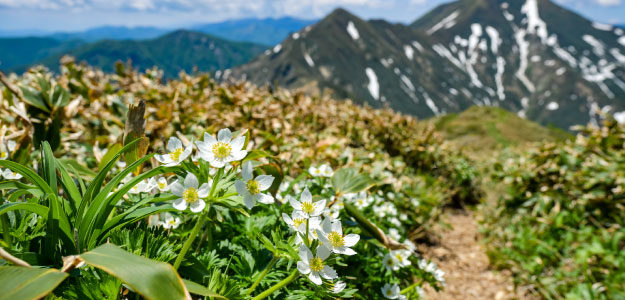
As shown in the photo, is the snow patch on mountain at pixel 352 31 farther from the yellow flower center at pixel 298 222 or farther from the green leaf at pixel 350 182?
the yellow flower center at pixel 298 222

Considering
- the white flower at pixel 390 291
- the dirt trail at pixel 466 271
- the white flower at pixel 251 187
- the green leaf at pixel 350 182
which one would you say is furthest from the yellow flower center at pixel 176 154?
the dirt trail at pixel 466 271

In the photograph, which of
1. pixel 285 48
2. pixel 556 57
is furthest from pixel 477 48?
pixel 285 48

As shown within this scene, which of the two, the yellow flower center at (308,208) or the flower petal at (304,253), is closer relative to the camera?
the flower petal at (304,253)

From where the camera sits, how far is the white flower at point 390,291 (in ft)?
5.04

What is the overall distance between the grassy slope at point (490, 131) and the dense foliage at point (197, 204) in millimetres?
9775

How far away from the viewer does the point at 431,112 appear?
14962 centimetres

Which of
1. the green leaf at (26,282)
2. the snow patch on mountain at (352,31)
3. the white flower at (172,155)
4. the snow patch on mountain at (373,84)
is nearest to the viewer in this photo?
the green leaf at (26,282)

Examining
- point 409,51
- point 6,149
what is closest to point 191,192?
point 6,149

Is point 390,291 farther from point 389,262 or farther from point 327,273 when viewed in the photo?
point 327,273

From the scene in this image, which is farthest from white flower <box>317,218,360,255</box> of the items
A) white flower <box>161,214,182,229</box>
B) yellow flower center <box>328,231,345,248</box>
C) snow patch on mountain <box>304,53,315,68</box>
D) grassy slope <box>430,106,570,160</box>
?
snow patch on mountain <box>304,53,315,68</box>

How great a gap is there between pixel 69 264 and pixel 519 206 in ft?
16.8

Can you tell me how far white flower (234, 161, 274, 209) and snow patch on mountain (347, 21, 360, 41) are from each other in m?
186

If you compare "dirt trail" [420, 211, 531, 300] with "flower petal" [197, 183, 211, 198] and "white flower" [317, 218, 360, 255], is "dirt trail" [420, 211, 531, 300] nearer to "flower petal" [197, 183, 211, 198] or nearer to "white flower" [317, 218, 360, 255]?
"white flower" [317, 218, 360, 255]

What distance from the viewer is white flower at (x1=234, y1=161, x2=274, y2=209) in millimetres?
949
